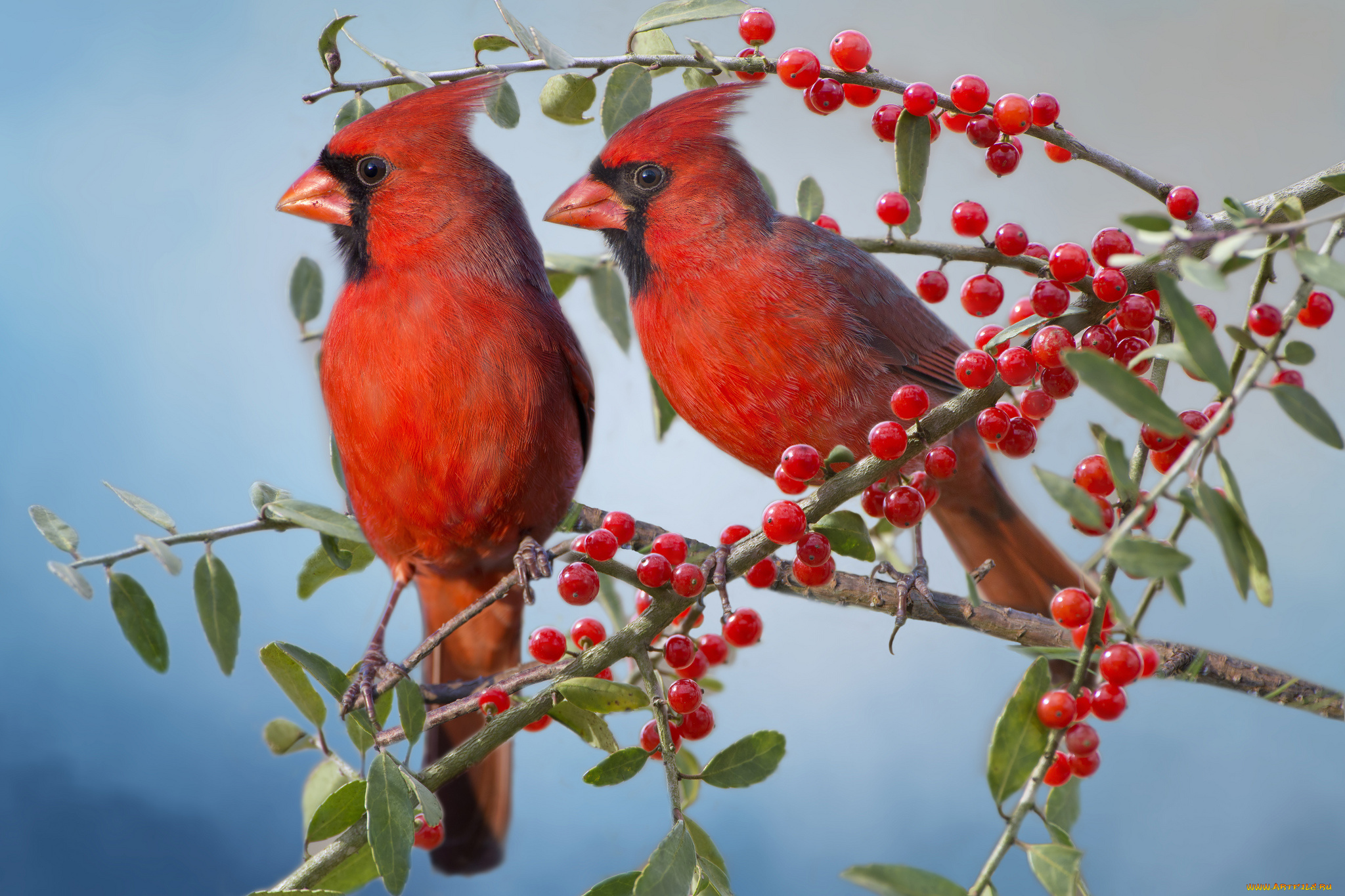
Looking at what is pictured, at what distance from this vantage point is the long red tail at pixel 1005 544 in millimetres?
1136

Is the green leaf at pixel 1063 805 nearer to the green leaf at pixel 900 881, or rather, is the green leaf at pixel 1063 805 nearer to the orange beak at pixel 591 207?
the green leaf at pixel 900 881

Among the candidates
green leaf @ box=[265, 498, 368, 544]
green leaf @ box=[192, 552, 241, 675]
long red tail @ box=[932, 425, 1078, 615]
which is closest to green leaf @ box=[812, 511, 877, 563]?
long red tail @ box=[932, 425, 1078, 615]

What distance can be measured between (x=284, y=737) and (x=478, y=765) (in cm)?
21

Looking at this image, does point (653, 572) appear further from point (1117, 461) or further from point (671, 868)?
point (1117, 461)

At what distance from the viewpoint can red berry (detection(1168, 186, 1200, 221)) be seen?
2.61 ft

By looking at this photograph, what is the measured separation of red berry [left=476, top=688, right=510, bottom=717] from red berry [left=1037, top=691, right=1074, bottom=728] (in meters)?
0.45

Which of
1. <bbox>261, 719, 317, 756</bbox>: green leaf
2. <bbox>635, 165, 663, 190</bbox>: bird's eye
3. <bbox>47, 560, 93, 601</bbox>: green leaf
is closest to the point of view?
<bbox>47, 560, 93, 601</bbox>: green leaf

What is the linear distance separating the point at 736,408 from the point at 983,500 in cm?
34

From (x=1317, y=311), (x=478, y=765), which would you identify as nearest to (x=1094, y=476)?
(x=1317, y=311)

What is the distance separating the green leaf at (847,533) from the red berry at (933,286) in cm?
31

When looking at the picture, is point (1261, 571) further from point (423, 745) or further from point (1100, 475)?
point (423, 745)

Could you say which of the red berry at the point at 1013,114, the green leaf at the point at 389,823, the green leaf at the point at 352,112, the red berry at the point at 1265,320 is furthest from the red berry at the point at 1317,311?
the green leaf at the point at 352,112

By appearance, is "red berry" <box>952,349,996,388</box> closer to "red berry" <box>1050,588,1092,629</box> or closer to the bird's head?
"red berry" <box>1050,588,1092,629</box>

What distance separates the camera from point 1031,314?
0.92 meters
